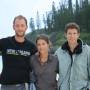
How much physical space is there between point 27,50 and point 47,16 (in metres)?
104

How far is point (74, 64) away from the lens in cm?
620

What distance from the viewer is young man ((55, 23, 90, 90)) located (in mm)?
6188

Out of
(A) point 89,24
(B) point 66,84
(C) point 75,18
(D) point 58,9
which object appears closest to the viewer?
(B) point 66,84

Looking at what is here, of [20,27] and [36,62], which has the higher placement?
[20,27]

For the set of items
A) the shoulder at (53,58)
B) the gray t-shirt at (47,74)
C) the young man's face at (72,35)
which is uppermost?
the young man's face at (72,35)

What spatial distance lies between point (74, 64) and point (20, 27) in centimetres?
108

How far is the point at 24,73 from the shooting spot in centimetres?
639

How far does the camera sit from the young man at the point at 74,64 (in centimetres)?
619

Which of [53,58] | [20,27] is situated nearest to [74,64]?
[53,58]

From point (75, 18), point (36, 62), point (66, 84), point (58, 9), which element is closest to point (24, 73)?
point (36, 62)

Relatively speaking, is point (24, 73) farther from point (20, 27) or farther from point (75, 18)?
point (75, 18)

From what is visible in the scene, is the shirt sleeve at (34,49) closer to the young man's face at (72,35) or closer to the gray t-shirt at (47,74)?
the gray t-shirt at (47,74)

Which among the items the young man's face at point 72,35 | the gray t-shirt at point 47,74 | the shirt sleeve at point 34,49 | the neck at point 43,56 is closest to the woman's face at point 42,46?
the neck at point 43,56

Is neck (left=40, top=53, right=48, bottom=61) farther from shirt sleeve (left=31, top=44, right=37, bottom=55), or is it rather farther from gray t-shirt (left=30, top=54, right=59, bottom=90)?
shirt sleeve (left=31, top=44, right=37, bottom=55)
